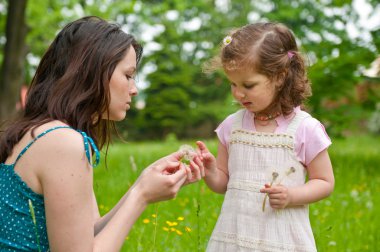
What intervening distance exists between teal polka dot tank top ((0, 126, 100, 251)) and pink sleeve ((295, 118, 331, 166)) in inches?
32.0

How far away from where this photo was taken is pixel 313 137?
7.04ft

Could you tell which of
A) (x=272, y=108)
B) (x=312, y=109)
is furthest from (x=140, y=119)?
(x=272, y=108)

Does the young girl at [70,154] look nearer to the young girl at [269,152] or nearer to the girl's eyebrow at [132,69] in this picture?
the girl's eyebrow at [132,69]

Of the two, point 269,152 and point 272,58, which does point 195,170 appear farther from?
point 272,58

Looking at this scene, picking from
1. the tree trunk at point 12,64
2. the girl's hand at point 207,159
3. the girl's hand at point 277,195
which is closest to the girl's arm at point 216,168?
the girl's hand at point 207,159

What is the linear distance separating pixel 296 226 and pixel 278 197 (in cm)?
17

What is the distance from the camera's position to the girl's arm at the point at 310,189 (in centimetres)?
204

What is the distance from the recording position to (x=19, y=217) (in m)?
1.80

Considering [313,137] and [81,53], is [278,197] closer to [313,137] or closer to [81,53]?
[313,137]

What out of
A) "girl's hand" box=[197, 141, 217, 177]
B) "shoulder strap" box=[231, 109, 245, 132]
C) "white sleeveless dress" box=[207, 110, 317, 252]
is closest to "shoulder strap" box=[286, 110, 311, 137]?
"white sleeveless dress" box=[207, 110, 317, 252]

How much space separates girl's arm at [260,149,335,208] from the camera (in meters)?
2.04

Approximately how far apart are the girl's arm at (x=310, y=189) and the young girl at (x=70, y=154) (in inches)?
11.8

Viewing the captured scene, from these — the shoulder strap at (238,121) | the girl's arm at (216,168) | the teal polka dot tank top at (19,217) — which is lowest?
the teal polka dot tank top at (19,217)

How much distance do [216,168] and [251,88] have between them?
1.29ft
